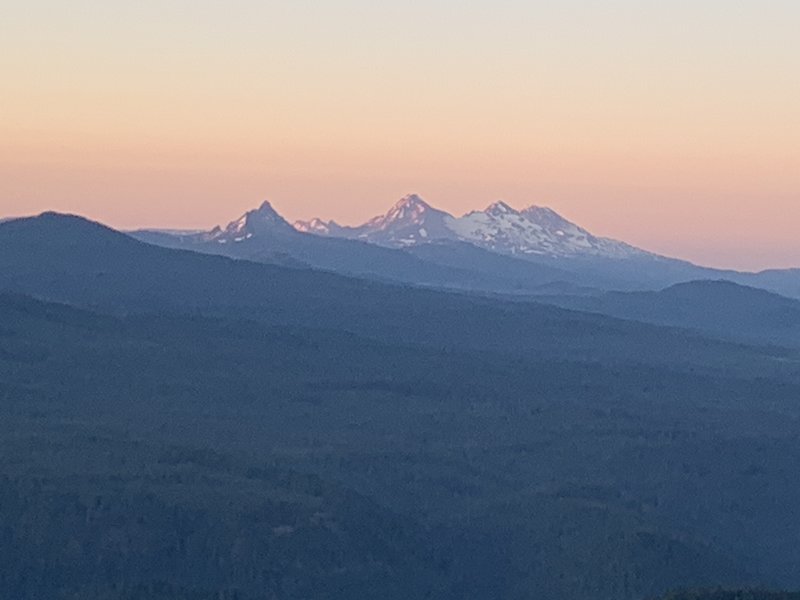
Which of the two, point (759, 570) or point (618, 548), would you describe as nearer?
point (618, 548)

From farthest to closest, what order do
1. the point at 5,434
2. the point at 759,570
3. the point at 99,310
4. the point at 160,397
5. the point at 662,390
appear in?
the point at 99,310, the point at 662,390, the point at 160,397, the point at 5,434, the point at 759,570

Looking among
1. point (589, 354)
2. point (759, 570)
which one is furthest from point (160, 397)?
point (589, 354)

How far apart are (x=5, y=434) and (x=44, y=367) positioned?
32083 millimetres

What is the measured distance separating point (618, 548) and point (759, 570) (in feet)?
32.3

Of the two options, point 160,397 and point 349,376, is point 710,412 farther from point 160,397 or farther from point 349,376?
point 160,397

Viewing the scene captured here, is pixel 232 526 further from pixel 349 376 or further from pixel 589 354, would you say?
pixel 589 354

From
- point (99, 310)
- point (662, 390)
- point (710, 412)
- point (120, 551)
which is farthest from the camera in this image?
point (99, 310)

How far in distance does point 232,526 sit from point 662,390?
7454cm

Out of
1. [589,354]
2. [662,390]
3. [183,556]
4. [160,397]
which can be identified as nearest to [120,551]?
[183,556]

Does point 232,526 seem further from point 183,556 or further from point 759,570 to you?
point 759,570

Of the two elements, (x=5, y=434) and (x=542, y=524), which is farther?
(x=5, y=434)

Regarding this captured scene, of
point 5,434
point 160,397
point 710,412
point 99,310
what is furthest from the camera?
point 99,310

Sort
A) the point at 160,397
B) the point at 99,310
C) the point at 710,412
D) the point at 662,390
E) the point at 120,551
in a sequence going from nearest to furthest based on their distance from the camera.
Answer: the point at 120,551, the point at 160,397, the point at 710,412, the point at 662,390, the point at 99,310

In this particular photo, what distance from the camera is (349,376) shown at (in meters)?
156
